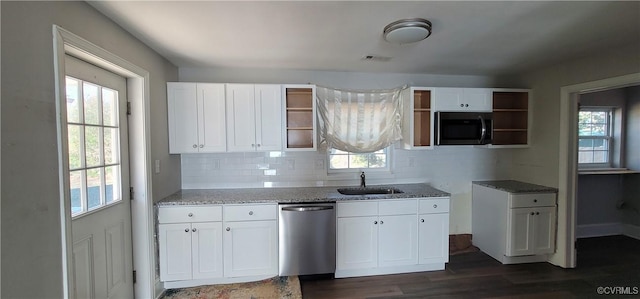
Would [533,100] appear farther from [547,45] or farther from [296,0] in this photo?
[296,0]

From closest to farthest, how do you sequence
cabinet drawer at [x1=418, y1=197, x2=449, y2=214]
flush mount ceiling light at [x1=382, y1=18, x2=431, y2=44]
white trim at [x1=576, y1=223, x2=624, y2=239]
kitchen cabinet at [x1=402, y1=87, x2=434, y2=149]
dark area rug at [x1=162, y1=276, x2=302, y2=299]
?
1. flush mount ceiling light at [x1=382, y1=18, x2=431, y2=44]
2. dark area rug at [x1=162, y1=276, x2=302, y2=299]
3. cabinet drawer at [x1=418, y1=197, x2=449, y2=214]
4. kitchen cabinet at [x1=402, y1=87, x2=434, y2=149]
5. white trim at [x1=576, y1=223, x2=624, y2=239]

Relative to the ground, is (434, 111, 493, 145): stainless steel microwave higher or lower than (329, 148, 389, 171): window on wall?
higher

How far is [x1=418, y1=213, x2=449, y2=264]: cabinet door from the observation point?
2809 mm

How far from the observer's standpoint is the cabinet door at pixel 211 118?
278 cm

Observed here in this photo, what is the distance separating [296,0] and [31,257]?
1813 millimetres

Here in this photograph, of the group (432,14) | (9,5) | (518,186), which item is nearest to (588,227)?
(518,186)

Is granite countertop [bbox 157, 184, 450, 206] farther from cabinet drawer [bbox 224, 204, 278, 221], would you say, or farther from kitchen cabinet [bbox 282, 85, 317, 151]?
kitchen cabinet [bbox 282, 85, 317, 151]

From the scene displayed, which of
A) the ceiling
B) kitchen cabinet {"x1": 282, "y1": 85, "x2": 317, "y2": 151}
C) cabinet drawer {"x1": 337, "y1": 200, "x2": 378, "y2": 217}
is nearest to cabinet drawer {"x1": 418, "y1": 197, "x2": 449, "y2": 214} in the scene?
cabinet drawer {"x1": 337, "y1": 200, "x2": 378, "y2": 217}

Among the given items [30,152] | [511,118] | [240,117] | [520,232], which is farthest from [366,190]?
[30,152]

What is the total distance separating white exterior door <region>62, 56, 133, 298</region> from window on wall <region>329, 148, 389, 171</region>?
7.02 feet

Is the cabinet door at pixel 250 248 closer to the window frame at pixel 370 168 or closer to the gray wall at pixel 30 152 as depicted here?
the window frame at pixel 370 168

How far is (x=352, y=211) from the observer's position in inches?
107

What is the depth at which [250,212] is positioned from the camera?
2.57 m

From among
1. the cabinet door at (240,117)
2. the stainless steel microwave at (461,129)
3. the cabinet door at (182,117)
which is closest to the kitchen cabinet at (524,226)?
the stainless steel microwave at (461,129)
